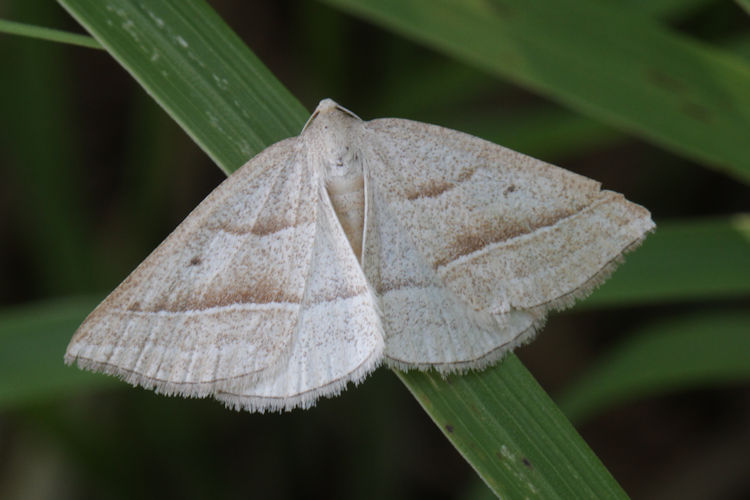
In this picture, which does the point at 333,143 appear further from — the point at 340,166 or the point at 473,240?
the point at 473,240

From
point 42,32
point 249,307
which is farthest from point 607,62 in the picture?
point 42,32

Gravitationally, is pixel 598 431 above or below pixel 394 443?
below

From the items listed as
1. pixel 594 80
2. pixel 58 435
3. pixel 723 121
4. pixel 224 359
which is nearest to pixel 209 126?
pixel 224 359

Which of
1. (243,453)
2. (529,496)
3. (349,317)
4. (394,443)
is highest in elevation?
(349,317)

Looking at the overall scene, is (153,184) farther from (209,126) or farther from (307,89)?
(209,126)

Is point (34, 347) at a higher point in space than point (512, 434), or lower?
higher

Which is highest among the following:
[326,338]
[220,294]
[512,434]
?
[220,294]
